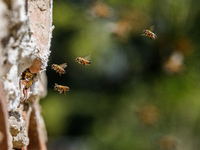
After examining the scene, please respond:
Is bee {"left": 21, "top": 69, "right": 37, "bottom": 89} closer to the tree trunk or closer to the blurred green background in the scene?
the tree trunk

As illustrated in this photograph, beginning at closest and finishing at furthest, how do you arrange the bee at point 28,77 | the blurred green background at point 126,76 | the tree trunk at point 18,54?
the tree trunk at point 18,54
the bee at point 28,77
the blurred green background at point 126,76

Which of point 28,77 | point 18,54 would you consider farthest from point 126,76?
point 18,54

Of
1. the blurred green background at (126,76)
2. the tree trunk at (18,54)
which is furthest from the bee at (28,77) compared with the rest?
the blurred green background at (126,76)

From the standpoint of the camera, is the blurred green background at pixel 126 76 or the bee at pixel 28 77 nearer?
the bee at pixel 28 77

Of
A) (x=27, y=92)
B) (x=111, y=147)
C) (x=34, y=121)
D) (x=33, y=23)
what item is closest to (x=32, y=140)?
(x=34, y=121)

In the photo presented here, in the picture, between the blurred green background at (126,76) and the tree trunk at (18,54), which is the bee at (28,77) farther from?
the blurred green background at (126,76)

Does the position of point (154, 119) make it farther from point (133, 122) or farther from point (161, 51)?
point (161, 51)
